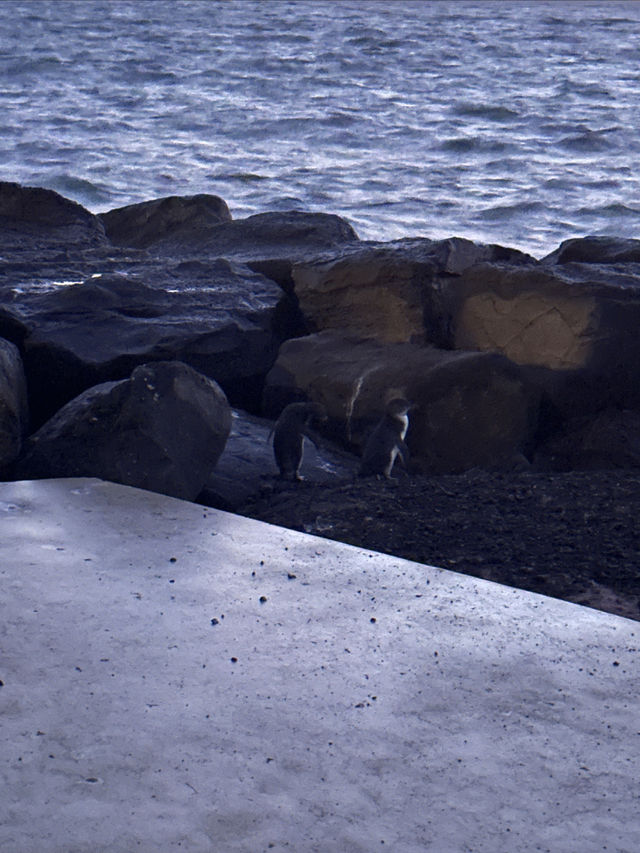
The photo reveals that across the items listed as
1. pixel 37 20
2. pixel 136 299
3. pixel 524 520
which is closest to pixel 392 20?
pixel 37 20

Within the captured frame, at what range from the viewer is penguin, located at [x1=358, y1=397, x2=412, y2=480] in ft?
17.3

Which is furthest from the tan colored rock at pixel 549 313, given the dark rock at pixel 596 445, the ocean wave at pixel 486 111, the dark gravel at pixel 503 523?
the ocean wave at pixel 486 111

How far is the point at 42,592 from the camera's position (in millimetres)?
3252

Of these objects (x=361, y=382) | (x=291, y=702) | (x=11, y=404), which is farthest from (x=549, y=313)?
(x=291, y=702)

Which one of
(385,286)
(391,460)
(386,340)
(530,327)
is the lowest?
(391,460)

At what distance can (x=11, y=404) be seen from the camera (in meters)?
4.66

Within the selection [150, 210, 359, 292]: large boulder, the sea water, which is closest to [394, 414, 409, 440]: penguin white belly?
[150, 210, 359, 292]: large boulder

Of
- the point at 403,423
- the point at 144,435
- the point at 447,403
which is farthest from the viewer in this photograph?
the point at 447,403

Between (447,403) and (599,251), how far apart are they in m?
2.06

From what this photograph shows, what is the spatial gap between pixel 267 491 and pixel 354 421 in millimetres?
1131

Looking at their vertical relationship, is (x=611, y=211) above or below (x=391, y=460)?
below

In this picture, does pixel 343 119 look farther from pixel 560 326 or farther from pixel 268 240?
pixel 560 326

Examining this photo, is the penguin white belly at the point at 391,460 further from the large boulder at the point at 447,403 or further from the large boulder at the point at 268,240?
the large boulder at the point at 268,240

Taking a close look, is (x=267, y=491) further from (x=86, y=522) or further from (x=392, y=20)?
(x=392, y=20)
